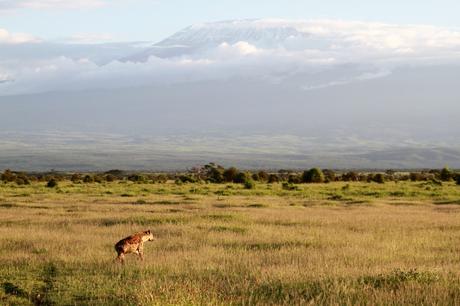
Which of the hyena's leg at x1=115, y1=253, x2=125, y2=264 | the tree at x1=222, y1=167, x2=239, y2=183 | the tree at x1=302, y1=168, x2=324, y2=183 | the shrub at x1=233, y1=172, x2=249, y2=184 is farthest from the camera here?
the tree at x1=222, y1=167, x2=239, y2=183

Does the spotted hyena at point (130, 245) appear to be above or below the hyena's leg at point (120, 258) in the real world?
above

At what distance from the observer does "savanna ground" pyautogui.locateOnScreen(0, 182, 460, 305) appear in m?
11.0

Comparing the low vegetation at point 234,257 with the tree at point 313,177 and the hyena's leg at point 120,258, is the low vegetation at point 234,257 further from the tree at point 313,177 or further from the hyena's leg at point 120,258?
the tree at point 313,177

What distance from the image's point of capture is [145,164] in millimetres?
196625

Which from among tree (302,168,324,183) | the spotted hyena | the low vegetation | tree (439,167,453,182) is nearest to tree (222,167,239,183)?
tree (302,168,324,183)

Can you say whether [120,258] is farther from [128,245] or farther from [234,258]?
[234,258]

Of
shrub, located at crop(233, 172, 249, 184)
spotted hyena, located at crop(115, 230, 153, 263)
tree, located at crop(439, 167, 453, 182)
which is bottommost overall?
shrub, located at crop(233, 172, 249, 184)

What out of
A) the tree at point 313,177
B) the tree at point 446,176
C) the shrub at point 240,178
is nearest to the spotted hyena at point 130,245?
the shrub at point 240,178

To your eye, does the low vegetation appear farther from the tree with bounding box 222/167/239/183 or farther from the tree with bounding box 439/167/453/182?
the tree with bounding box 439/167/453/182

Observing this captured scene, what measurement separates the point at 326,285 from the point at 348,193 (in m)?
33.6

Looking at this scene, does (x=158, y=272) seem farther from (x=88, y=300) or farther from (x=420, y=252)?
(x=420, y=252)

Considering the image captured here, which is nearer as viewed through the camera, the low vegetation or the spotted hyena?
the low vegetation

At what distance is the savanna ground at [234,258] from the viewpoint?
1100 centimetres

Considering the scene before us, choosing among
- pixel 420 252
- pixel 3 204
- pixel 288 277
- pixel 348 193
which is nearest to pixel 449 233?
pixel 420 252
